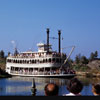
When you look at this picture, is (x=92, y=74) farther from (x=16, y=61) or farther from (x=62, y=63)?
(x=16, y=61)

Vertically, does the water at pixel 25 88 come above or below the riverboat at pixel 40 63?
below

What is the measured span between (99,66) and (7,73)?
3120 centimetres

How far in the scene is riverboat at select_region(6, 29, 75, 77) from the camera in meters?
65.9

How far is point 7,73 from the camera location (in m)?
74.1

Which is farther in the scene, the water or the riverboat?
the riverboat

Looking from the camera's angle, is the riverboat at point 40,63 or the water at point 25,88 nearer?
the water at point 25,88

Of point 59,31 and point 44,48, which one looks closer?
point 44,48

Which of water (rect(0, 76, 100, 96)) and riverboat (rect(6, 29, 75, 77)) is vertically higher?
riverboat (rect(6, 29, 75, 77))

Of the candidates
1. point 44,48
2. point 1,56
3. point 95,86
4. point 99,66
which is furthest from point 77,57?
point 95,86

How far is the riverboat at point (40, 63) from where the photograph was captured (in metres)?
65.9

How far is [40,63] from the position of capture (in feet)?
224

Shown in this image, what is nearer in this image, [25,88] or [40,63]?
[25,88]
